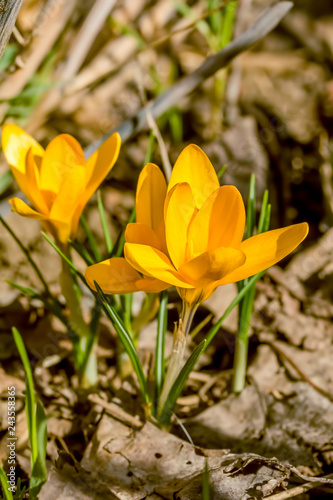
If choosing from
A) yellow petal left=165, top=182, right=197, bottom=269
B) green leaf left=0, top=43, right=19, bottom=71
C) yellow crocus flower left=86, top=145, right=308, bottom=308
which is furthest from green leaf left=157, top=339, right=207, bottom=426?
green leaf left=0, top=43, right=19, bottom=71

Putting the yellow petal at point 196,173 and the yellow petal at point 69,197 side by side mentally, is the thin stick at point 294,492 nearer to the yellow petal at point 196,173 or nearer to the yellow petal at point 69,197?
the yellow petal at point 196,173

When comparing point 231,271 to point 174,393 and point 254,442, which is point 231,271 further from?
point 254,442

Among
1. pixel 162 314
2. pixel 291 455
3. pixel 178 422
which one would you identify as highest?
pixel 162 314

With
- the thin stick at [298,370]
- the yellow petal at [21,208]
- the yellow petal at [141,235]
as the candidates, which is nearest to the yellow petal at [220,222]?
the yellow petal at [141,235]

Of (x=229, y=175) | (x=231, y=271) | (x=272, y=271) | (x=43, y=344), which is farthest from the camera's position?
(x=229, y=175)

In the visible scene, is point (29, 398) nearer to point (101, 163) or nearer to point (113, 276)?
point (113, 276)

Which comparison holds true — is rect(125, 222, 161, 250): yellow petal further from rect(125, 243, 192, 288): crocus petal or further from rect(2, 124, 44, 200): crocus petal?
rect(2, 124, 44, 200): crocus petal

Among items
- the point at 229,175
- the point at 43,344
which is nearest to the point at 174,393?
the point at 43,344

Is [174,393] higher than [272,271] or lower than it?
higher
